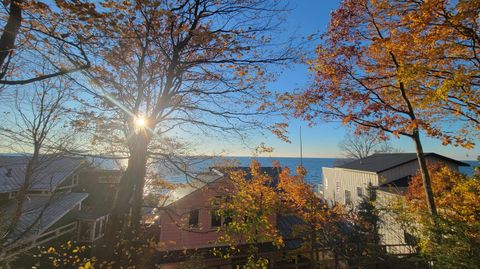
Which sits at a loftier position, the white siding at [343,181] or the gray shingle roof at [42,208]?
the white siding at [343,181]

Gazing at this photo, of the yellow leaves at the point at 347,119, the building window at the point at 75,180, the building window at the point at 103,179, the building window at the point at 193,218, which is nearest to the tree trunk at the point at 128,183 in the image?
the yellow leaves at the point at 347,119

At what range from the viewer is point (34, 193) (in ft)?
58.1

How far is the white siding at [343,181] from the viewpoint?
20484 millimetres

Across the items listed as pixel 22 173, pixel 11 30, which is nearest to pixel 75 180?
pixel 22 173

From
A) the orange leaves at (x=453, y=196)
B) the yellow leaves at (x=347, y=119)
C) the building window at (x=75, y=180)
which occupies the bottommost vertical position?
the orange leaves at (x=453, y=196)

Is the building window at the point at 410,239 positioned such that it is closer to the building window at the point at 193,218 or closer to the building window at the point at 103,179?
the building window at the point at 193,218

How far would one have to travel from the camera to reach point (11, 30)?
3678mm

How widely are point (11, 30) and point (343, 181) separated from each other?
26.7 meters

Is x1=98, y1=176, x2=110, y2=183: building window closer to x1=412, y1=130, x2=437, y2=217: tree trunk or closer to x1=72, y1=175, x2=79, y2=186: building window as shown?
x1=72, y1=175, x2=79, y2=186: building window

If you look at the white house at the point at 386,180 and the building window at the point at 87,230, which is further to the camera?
the building window at the point at 87,230

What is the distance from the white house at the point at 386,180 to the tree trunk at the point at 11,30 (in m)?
15.7

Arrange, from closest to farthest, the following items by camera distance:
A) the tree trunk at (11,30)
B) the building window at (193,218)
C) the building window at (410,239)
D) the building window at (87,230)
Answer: the tree trunk at (11,30)
the building window at (410,239)
the building window at (193,218)
the building window at (87,230)

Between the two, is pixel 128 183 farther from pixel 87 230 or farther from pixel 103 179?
pixel 103 179

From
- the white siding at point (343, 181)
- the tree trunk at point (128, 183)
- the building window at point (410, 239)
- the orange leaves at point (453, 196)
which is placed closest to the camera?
the tree trunk at point (128, 183)
